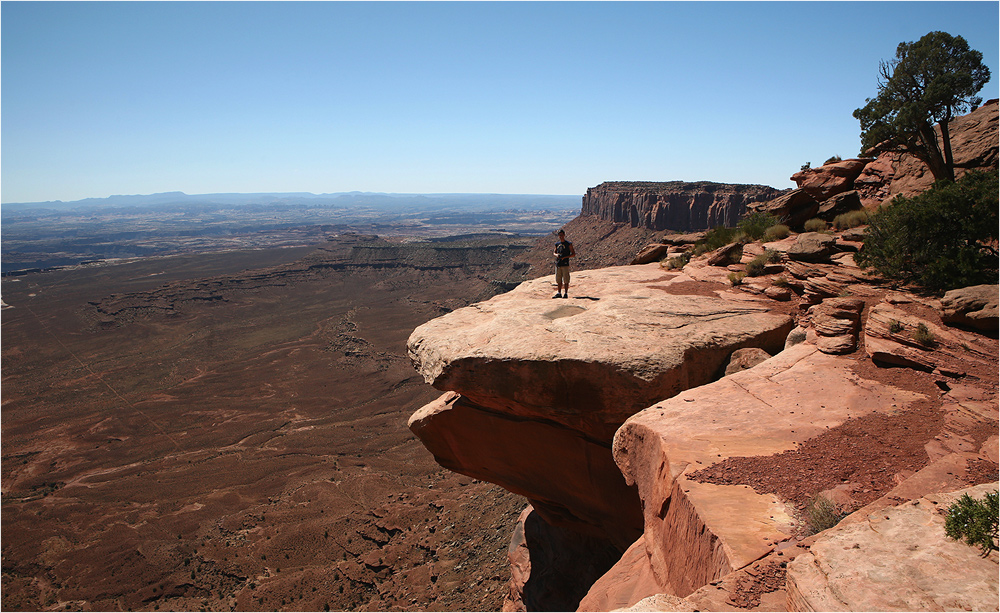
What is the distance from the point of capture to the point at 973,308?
680 centimetres

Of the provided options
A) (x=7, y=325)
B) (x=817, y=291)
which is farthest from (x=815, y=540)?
(x=7, y=325)

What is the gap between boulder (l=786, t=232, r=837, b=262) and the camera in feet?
36.5

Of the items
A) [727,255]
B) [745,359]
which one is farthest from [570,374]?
[727,255]

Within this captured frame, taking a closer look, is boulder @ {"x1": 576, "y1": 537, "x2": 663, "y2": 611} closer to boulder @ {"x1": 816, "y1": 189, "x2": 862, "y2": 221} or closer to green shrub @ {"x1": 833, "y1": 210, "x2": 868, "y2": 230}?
green shrub @ {"x1": 833, "y1": 210, "x2": 868, "y2": 230}

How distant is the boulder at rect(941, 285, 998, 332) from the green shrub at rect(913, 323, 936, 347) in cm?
50

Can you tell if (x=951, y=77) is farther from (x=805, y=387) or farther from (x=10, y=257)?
(x=10, y=257)

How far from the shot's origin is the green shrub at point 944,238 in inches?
322

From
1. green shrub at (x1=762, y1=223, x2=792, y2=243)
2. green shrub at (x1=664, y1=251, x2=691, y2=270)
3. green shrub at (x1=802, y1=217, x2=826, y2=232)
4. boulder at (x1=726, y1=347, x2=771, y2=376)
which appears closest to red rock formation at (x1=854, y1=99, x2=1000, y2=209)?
green shrub at (x1=802, y1=217, x2=826, y2=232)

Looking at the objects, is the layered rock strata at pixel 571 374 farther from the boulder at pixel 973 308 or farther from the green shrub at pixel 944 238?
the boulder at pixel 973 308

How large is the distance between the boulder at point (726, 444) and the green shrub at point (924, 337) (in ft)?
3.05

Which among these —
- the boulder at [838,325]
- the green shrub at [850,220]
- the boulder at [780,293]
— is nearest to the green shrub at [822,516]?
the boulder at [838,325]

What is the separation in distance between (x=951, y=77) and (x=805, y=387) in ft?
40.5

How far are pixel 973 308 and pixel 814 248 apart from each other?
4635 millimetres

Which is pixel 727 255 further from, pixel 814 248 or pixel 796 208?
pixel 796 208
